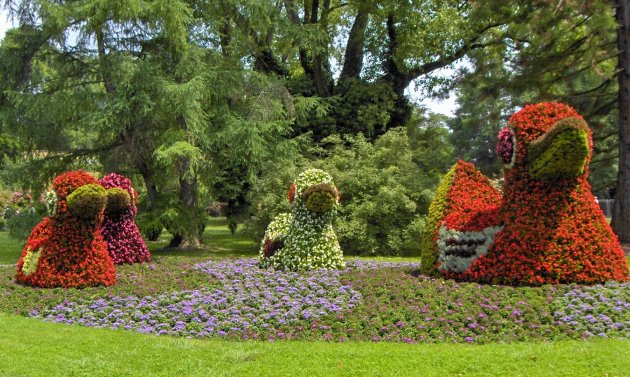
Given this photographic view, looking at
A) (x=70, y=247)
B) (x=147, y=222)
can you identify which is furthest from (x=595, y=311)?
(x=147, y=222)

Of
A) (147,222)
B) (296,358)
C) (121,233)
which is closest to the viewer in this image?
(296,358)

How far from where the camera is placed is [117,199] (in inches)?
428

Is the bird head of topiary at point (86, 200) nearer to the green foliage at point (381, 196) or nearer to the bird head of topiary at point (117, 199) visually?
the bird head of topiary at point (117, 199)

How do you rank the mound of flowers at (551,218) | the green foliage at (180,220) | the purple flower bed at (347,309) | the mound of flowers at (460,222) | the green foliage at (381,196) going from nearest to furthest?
1. the purple flower bed at (347,309)
2. the mound of flowers at (551,218)
3. the mound of flowers at (460,222)
4. the green foliage at (381,196)
5. the green foliage at (180,220)

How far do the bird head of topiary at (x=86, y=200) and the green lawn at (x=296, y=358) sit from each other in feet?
9.32

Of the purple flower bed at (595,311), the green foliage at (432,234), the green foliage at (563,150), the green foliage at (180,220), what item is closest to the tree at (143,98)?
the green foliage at (180,220)

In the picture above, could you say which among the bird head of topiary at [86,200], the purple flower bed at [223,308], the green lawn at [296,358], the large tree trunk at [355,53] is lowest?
the green lawn at [296,358]

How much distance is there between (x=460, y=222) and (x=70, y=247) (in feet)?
20.7

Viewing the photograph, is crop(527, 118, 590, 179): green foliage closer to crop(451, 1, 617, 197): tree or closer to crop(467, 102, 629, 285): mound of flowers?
crop(467, 102, 629, 285): mound of flowers

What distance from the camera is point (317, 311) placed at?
7.42 m

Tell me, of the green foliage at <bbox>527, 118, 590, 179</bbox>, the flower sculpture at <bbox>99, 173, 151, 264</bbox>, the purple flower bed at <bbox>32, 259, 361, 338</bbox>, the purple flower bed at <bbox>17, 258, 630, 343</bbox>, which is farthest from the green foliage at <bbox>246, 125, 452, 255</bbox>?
the green foliage at <bbox>527, 118, 590, 179</bbox>

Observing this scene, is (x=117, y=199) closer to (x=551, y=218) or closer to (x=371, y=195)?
(x=551, y=218)

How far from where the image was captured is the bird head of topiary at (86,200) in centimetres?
894

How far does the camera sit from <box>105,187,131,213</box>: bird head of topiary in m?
10.8
